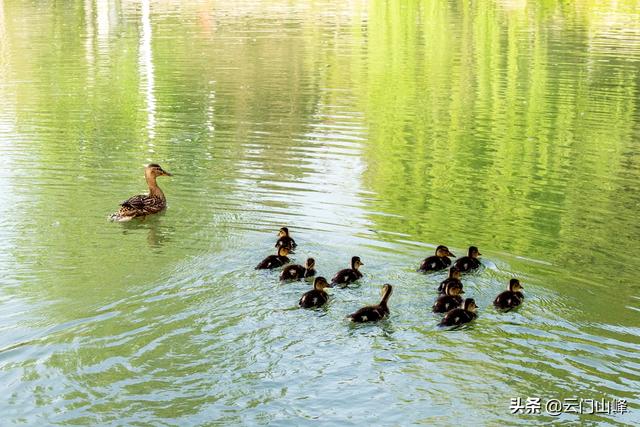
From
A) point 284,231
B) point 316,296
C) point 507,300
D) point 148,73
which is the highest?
point 148,73

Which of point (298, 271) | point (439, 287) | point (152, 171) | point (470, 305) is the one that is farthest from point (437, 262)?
point (152, 171)

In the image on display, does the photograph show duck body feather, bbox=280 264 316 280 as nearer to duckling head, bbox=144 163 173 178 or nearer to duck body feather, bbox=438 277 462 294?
duck body feather, bbox=438 277 462 294

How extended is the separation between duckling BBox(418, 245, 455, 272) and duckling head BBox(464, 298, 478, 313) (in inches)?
49.8

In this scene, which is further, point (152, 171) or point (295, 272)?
point (152, 171)

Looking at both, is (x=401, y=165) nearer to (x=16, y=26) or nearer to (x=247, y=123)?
(x=247, y=123)

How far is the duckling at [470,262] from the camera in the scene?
1054cm

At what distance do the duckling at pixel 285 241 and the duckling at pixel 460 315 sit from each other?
2700 millimetres

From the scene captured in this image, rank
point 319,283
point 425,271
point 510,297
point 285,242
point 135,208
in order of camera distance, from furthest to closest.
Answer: point 135,208 < point 285,242 < point 425,271 < point 510,297 < point 319,283

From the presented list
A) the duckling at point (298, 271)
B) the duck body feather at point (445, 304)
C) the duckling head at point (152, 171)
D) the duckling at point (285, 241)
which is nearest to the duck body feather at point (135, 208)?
the duckling head at point (152, 171)

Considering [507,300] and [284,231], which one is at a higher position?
[284,231]

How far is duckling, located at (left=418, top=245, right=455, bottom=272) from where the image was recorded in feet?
34.6

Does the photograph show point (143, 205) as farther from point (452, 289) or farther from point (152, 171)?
point (452, 289)

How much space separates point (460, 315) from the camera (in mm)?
9000

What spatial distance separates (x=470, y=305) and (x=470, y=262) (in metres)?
1.64
